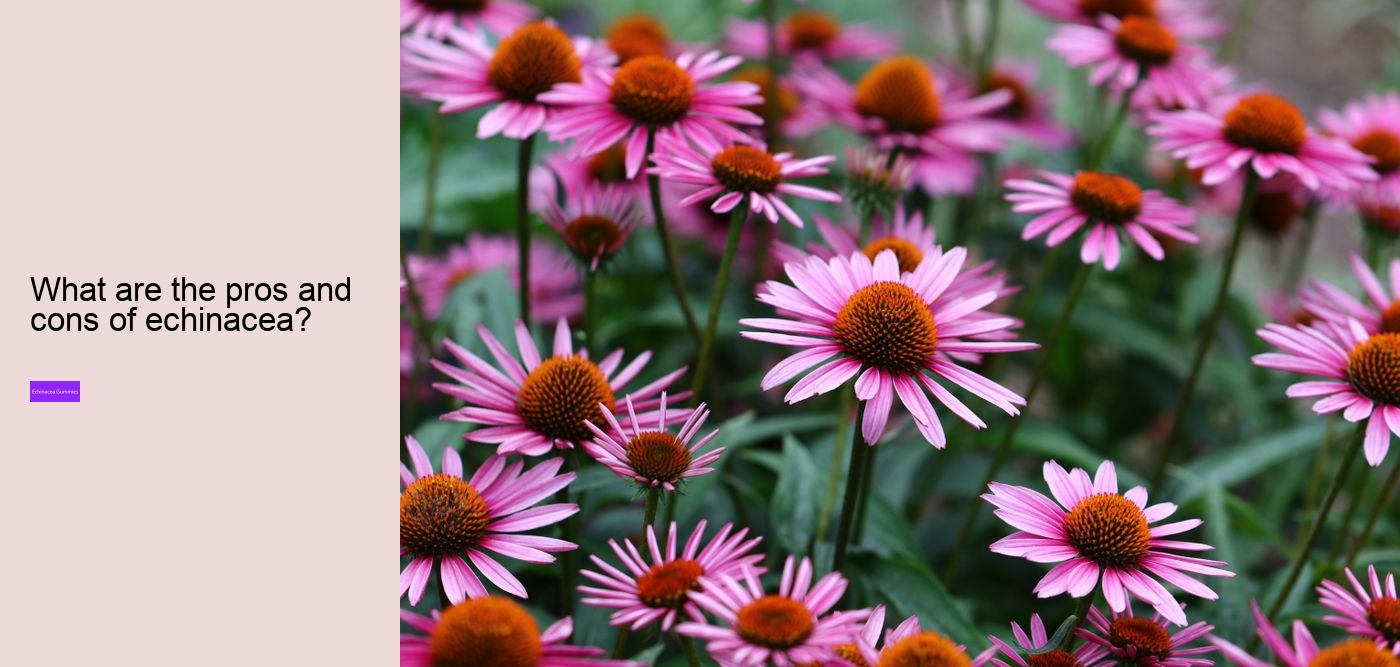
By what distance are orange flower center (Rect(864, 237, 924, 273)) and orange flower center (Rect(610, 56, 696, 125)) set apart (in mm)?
249

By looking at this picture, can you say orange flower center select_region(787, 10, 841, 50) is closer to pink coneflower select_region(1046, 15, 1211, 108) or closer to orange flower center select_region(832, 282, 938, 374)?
pink coneflower select_region(1046, 15, 1211, 108)

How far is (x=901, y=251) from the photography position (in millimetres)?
1314

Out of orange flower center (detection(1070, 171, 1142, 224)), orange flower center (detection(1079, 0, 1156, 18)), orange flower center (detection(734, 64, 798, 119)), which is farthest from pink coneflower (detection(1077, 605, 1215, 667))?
orange flower center (detection(1079, 0, 1156, 18))

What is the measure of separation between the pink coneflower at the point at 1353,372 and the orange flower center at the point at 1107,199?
0.21 metres

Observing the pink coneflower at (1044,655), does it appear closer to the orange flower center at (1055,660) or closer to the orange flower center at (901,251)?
the orange flower center at (1055,660)

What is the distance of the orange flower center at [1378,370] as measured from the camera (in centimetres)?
117

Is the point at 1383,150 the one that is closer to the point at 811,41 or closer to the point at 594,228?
the point at 811,41

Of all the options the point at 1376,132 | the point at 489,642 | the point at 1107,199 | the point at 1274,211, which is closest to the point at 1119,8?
the point at 1376,132

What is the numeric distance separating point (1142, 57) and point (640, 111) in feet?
2.67

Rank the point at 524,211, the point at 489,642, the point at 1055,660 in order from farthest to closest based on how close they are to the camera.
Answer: the point at 524,211 → the point at 1055,660 → the point at 489,642

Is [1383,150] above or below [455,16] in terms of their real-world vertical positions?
below

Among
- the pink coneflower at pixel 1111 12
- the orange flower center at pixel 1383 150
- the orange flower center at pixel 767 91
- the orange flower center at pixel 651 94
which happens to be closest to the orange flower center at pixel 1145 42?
the pink coneflower at pixel 1111 12
